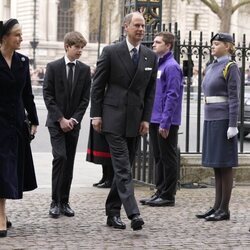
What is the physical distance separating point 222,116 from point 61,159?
174 cm

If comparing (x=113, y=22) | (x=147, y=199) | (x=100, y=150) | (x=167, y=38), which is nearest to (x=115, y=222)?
(x=100, y=150)

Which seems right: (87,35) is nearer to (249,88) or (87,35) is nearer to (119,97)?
(249,88)

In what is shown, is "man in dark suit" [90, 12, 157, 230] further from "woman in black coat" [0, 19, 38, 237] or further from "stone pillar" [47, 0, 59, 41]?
"stone pillar" [47, 0, 59, 41]

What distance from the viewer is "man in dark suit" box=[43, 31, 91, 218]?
29.8 feet

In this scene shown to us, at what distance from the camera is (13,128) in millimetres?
8016

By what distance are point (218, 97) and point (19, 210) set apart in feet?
8.12

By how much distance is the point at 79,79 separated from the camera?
9.25 meters

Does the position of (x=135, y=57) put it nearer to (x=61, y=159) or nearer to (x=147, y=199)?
(x=61, y=159)

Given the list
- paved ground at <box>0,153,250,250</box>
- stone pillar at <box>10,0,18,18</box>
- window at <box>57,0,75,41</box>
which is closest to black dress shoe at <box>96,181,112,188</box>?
paved ground at <box>0,153,250,250</box>

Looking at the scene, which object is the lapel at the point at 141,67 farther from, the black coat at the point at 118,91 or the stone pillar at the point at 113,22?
the stone pillar at the point at 113,22

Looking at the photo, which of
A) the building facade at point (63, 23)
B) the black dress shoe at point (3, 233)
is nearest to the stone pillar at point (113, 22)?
the building facade at point (63, 23)

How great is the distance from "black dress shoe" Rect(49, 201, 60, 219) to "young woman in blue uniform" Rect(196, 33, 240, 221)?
4.84ft

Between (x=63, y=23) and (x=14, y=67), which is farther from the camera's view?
(x=63, y=23)

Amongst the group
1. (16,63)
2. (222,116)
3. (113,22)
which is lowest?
(222,116)
